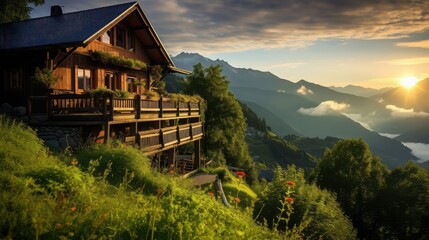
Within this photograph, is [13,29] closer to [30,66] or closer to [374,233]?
[30,66]

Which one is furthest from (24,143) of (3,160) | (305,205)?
(305,205)

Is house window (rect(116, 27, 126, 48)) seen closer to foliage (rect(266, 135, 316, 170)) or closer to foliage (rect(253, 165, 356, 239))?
foliage (rect(253, 165, 356, 239))

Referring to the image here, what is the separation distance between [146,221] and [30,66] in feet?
53.9

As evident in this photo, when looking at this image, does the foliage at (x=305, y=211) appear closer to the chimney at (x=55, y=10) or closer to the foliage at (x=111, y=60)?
the foliage at (x=111, y=60)

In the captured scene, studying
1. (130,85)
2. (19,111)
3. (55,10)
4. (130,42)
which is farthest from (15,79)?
(130,42)

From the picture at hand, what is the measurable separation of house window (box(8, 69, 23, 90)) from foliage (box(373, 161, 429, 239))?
1225 inches

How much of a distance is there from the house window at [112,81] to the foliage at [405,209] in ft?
86.2

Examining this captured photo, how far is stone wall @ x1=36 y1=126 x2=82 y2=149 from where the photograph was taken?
49.9ft

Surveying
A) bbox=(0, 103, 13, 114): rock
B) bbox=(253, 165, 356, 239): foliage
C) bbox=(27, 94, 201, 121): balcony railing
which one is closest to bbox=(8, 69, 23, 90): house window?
bbox=(0, 103, 13, 114): rock

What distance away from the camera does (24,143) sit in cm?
1060

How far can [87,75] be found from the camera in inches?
810

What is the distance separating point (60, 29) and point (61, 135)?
292 inches

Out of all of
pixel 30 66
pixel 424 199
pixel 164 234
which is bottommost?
pixel 424 199

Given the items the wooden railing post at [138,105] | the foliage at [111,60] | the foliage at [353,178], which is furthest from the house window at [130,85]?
the foliage at [353,178]
